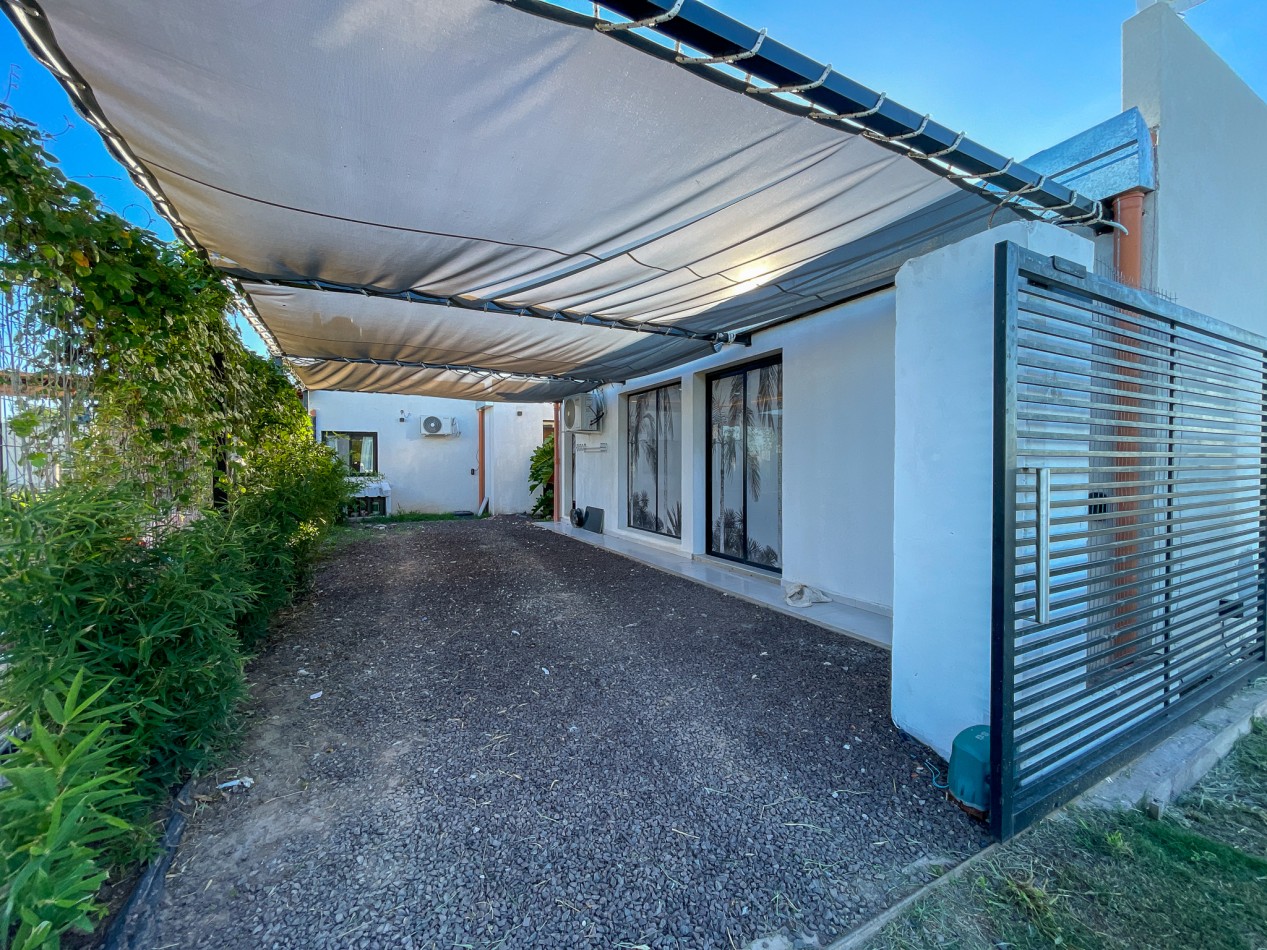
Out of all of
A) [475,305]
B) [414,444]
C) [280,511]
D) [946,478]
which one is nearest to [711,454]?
[475,305]

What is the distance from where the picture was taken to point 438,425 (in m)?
13.0

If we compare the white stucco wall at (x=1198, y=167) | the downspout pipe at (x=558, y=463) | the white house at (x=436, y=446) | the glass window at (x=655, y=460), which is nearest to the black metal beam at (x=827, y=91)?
the white stucco wall at (x=1198, y=167)

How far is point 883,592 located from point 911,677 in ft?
6.69

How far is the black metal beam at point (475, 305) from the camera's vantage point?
315 centimetres

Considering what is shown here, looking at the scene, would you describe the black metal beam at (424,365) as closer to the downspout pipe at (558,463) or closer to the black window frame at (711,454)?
the black window frame at (711,454)

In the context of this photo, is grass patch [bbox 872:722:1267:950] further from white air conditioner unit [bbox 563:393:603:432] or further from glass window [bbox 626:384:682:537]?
white air conditioner unit [bbox 563:393:603:432]

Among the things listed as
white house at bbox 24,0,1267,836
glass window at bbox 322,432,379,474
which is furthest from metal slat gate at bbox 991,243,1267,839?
glass window at bbox 322,432,379,474

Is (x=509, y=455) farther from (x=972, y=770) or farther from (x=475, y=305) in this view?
(x=972, y=770)

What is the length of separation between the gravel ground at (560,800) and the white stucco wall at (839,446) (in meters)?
0.97

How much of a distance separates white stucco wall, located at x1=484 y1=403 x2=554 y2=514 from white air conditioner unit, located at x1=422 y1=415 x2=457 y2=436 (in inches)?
47.0

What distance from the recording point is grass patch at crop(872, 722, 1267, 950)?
1418 millimetres

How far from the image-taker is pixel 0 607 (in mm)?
1393

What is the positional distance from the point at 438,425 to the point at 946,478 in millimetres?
12575

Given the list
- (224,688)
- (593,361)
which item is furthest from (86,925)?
(593,361)
